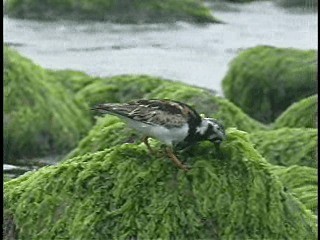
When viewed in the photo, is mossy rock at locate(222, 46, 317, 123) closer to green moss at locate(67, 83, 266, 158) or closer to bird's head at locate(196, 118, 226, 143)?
green moss at locate(67, 83, 266, 158)

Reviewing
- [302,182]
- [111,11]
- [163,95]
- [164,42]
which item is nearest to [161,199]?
[302,182]

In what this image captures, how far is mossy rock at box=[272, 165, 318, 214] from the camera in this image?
807cm

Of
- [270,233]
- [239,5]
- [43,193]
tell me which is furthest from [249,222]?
[239,5]

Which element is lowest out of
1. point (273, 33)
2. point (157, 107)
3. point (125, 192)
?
point (273, 33)

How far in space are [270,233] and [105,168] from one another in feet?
3.47

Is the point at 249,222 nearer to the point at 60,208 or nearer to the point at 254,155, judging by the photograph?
the point at 254,155

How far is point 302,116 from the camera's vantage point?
12250 mm

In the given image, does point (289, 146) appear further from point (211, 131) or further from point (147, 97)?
point (211, 131)

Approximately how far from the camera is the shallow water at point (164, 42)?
59.6ft

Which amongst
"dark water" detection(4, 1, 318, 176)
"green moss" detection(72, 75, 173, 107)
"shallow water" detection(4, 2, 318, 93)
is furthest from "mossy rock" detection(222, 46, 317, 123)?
"green moss" detection(72, 75, 173, 107)

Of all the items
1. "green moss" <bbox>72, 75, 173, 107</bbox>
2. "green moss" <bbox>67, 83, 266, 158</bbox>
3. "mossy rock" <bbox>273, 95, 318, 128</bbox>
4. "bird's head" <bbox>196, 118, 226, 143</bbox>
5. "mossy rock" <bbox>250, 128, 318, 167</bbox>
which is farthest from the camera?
"green moss" <bbox>72, 75, 173, 107</bbox>

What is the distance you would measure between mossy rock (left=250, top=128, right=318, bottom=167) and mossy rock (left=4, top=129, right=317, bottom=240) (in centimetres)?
363

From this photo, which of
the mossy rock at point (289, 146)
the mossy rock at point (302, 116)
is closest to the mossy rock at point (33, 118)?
the mossy rock at point (302, 116)

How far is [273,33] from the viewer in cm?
2155
